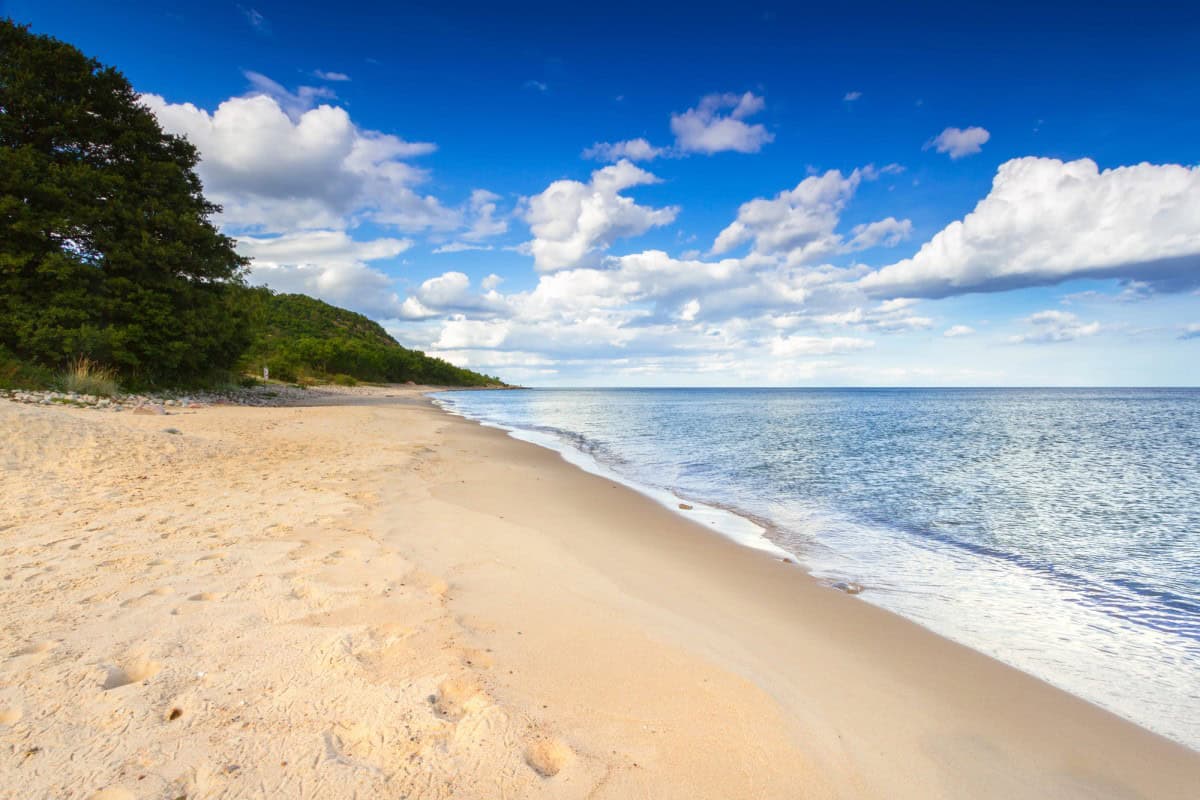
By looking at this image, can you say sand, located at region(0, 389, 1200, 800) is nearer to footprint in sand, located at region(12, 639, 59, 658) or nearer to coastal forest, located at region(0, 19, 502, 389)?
footprint in sand, located at region(12, 639, 59, 658)

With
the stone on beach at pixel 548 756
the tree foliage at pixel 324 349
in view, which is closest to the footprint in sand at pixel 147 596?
the stone on beach at pixel 548 756

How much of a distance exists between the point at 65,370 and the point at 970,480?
93.2ft

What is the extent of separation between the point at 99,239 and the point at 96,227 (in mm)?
493

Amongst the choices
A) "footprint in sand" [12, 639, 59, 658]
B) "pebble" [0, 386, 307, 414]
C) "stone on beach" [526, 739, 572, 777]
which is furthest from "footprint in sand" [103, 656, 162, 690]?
"pebble" [0, 386, 307, 414]

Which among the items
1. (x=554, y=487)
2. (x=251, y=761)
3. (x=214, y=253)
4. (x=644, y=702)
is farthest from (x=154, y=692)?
(x=214, y=253)

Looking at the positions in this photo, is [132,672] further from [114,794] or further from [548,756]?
[548,756]

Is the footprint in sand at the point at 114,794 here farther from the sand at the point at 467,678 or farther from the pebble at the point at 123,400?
the pebble at the point at 123,400

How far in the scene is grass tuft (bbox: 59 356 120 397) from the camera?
17.7 metres

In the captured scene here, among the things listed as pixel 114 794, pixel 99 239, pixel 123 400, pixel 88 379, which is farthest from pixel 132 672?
pixel 99 239

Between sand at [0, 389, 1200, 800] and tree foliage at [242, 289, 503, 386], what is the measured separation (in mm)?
27119

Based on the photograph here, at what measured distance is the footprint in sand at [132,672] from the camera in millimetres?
2961

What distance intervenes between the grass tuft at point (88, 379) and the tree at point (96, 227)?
40cm

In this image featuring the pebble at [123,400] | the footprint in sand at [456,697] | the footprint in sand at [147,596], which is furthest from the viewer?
the pebble at [123,400]

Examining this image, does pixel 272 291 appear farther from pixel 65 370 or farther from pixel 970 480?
pixel 970 480
